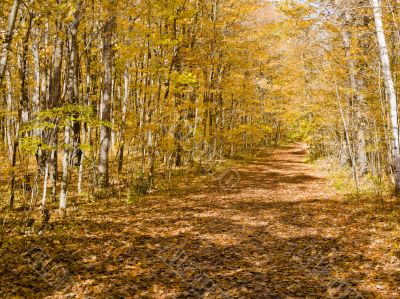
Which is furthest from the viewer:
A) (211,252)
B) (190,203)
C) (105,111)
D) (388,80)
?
(105,111)

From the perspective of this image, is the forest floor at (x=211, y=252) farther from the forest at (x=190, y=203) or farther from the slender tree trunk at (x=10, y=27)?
the slender tree trunk at (x=10, y=27)

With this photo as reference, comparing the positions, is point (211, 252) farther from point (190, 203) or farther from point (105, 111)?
point (105, 111)

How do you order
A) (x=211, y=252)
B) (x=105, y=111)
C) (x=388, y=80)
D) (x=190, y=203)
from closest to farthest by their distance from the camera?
(x=211, y=252) → (x=388, y=80) → (x=190, y=203) → (x=105, y=111)

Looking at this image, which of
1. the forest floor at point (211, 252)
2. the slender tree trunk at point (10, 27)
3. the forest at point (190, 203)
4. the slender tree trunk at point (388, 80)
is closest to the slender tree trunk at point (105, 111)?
the forest at point (190, 203)

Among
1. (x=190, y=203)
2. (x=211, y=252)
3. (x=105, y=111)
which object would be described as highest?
(x=105, y=111)

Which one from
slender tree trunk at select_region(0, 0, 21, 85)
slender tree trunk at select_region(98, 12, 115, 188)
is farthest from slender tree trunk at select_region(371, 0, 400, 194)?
slender tree trunk at select_region(0, 0, 21, 85)

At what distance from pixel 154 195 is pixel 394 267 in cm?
845

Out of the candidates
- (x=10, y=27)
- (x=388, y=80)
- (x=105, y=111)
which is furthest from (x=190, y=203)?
(x=10, y=27)

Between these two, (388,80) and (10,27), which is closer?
(10,27)

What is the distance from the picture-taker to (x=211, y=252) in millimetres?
7043

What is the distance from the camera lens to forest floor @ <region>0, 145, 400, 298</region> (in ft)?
17.4

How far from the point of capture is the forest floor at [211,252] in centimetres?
531

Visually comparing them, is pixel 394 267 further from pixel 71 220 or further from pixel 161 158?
pixel 161 158

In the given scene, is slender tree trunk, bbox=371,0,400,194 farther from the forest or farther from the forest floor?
the forest floor
